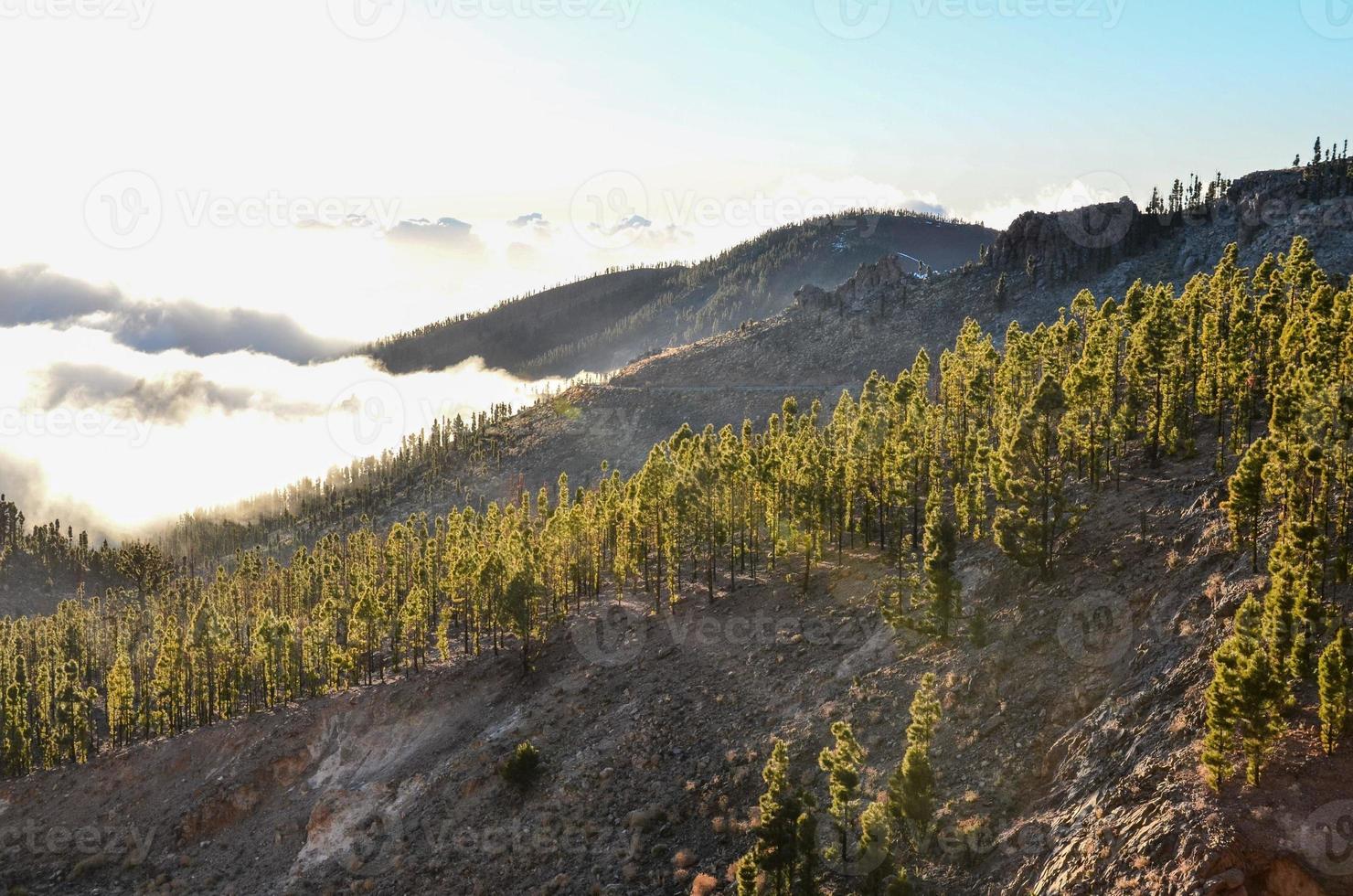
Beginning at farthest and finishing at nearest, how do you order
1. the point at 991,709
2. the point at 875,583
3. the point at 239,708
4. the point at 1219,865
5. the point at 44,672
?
the point at 44,672, the point at 239,708, the point at 875,583, the point at 991,709, the point at 1219,865

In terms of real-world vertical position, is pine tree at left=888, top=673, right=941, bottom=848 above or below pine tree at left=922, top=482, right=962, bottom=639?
below

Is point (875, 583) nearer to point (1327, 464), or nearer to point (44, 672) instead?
point (1327, 464)

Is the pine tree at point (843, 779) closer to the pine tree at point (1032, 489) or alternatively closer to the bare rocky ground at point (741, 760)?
the bare rocky ground at point (741, 760)

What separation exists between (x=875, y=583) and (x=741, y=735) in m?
22.0

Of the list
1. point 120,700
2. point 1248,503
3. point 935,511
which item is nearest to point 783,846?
point 1248,503

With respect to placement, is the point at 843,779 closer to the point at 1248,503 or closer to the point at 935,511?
the point at 1248,503

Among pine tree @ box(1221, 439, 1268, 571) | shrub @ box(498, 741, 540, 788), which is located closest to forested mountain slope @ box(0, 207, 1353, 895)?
pine tree @ box(1221, 439, 1268, 571)

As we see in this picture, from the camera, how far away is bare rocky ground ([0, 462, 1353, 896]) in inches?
1435

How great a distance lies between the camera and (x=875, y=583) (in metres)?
78.4

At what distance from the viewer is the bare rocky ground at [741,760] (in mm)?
36438

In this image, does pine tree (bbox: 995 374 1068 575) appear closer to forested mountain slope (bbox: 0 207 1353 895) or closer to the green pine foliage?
the green pine foliage

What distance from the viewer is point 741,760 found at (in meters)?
60.2

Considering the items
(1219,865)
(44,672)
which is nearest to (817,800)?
(1219,865)

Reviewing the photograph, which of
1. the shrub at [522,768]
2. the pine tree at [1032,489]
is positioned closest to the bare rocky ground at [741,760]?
the shrub at [522,768]
